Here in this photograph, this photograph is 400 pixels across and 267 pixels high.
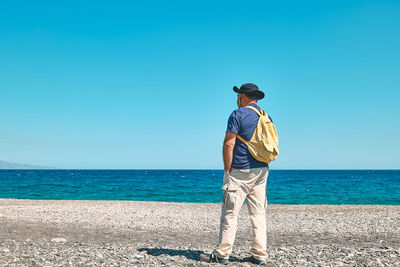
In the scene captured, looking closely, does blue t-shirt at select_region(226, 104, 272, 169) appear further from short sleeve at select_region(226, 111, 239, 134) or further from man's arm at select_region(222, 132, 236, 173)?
man's arm at select_region(222, 132, 236, 173)

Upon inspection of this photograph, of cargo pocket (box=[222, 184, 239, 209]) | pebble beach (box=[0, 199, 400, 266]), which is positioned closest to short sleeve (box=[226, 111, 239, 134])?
cargo pocket (box=[222, 184, 239, 209])

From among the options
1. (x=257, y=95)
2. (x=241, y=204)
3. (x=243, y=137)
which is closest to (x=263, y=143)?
(x=243, y=137)

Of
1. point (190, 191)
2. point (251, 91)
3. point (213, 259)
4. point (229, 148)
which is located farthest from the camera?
point (190, 191)

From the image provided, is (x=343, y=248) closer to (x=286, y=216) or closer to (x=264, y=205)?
(x=264, y=205)

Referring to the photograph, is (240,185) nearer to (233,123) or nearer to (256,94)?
(233,123)

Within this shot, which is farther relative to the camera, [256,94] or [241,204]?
[256,94]

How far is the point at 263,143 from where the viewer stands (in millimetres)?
5449

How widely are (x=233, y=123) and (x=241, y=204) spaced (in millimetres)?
1218

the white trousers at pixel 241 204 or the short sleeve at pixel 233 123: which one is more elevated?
the short sleeve at pixel 233 123

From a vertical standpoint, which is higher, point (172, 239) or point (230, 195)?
point (230, 195)

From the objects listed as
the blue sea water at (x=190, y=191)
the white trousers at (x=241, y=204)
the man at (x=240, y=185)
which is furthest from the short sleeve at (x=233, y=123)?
the blue sea water at (x=190, y=191)

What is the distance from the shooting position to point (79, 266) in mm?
5484

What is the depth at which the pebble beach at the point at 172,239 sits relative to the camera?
5.94 meters

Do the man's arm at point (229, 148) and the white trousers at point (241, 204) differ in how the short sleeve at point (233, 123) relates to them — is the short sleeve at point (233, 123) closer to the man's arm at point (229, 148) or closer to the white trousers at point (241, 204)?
the man's arm at point (229, 148)
